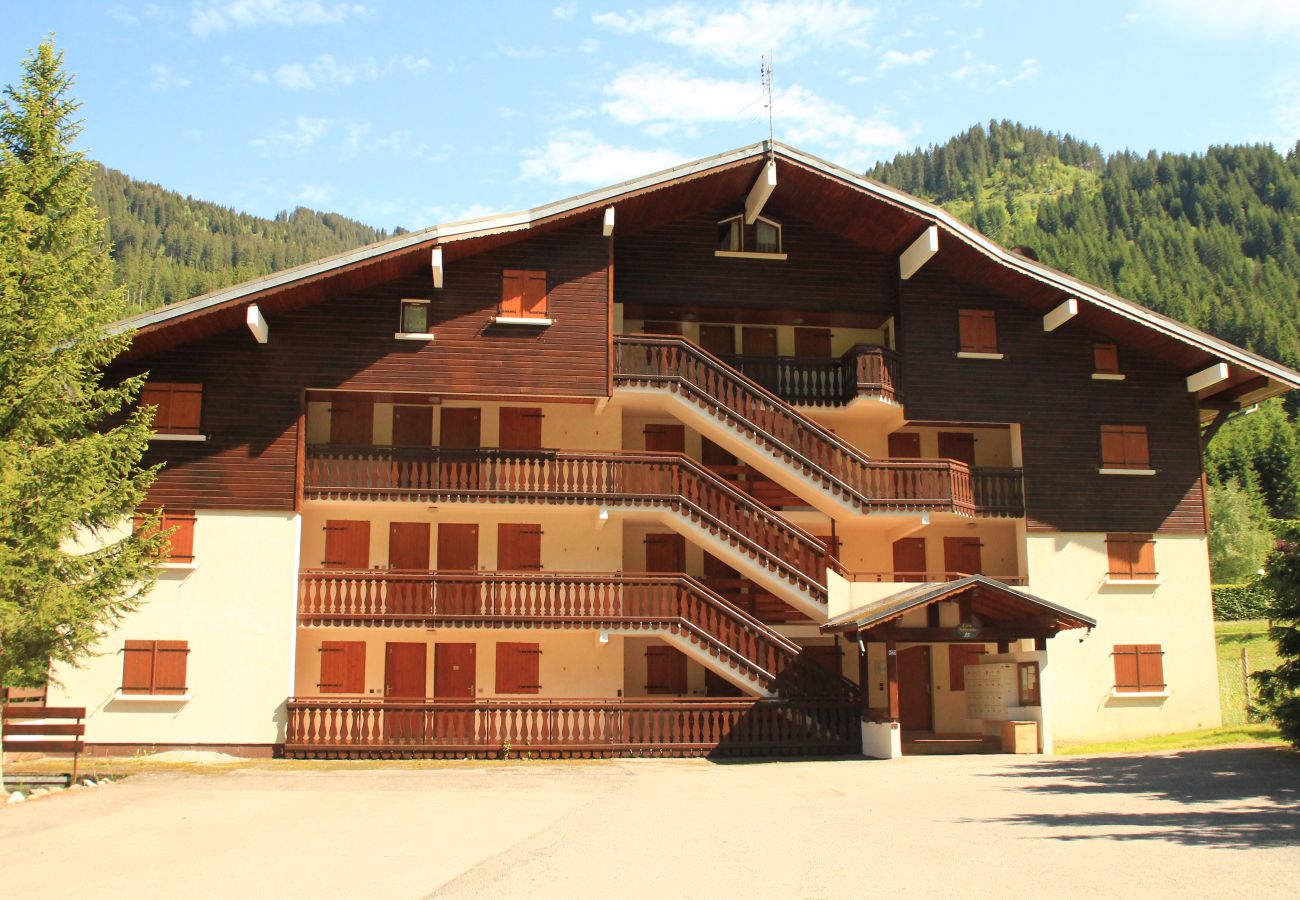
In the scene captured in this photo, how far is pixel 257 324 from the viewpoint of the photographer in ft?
82.3

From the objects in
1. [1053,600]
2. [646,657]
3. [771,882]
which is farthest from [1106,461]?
[771,882]

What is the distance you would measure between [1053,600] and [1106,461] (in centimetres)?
371

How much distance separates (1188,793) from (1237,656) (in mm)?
33142

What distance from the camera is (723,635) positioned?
25.5 meters

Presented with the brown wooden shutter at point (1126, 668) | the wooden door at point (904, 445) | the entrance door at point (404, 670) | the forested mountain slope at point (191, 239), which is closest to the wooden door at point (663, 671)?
the entrance door at point (404, 670)

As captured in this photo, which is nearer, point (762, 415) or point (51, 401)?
point (51, 401)

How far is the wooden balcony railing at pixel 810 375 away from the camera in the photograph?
94.0ft

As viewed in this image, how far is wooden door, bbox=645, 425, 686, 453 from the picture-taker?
29953 mm

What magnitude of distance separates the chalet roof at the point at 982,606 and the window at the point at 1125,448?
6256mm

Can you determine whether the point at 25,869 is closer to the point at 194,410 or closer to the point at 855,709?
the point at 194,410

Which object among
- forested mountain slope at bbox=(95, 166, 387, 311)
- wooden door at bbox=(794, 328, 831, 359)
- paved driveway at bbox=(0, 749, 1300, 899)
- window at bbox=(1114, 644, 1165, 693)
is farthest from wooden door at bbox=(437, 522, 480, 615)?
forested mountain slope at bbox=(95, 166, 387, 311)

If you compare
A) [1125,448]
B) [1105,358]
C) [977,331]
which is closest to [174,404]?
[977,331]

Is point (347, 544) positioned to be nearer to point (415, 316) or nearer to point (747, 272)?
point (415, 316)

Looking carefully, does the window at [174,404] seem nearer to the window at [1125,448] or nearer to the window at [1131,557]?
the window at [1125,448]
